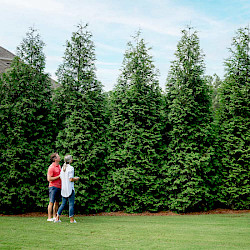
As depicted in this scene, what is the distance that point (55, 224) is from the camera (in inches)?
300

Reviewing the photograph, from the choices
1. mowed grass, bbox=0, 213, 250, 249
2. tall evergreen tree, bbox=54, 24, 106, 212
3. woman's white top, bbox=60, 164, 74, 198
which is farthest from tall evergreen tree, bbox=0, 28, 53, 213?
mowed grass, bbox=0, 213, 250, 249

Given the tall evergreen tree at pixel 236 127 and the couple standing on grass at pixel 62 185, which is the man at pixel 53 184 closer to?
the couple standing on grass at pixel 62 185

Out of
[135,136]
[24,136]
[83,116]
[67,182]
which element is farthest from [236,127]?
[24,136]

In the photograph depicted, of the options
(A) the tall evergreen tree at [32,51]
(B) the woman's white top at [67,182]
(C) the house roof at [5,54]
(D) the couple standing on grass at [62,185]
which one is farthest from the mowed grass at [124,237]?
(C) the house roof at [5,54]

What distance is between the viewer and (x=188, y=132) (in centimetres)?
1138

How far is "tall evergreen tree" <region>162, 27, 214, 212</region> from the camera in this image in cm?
1086

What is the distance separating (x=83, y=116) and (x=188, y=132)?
13.2 ft

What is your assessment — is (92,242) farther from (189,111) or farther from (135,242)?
(189,111)

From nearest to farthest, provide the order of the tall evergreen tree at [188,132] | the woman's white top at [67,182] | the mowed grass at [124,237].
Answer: the mowed grass at [124,237] → the woman's white top at [67,182] → the tall evergreen tree at [188,132]

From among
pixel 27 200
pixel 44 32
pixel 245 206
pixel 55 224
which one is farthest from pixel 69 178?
pixel 245 206

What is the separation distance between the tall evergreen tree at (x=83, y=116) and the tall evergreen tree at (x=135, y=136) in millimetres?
510

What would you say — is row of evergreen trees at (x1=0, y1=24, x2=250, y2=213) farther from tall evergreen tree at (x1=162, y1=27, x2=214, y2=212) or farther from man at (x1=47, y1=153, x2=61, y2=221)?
man at (x1=47, y1=153, x2=61, y2=221)

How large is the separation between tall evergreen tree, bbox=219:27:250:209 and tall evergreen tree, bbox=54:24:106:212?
15.8 feet

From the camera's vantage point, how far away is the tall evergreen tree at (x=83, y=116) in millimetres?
10734
